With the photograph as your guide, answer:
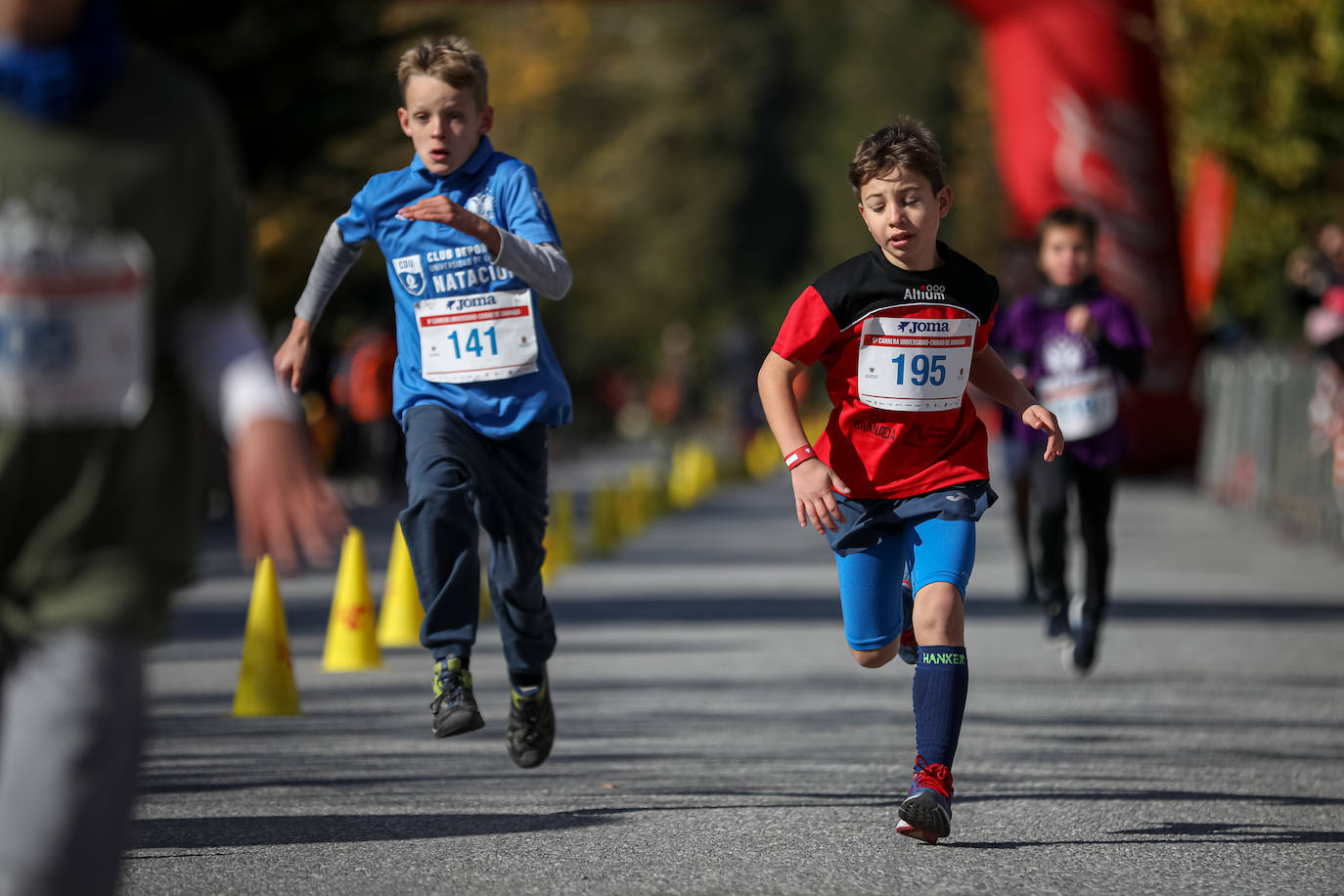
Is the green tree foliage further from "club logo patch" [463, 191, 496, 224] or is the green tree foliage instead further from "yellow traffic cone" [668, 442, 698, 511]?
"club logo patch" [463, 191, 496, 224]

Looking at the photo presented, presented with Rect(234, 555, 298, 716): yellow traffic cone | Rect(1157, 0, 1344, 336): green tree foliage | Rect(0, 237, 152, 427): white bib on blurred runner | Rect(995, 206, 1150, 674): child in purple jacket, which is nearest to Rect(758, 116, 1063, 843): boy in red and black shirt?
Rect(0, 237, 152, 427): white bib on blurred runner

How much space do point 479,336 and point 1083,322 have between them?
3578mm

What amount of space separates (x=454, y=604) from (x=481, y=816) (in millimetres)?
701

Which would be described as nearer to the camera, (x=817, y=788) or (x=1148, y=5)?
(x=817, y=788)

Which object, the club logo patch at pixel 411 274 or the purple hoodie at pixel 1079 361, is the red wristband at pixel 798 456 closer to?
the club logo patch at pixel 411 274

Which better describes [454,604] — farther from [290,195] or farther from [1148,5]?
[1148,5]

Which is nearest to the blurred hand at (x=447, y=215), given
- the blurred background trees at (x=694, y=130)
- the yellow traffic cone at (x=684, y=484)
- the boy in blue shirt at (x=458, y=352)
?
the boy in blue shirt at (x=458, y=352)

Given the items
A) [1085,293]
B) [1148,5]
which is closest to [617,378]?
[1148,5]

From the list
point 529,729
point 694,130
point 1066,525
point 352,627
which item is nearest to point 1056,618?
point 1066,525

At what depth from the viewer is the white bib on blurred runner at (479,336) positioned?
658 cm

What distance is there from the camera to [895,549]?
20.4 feet

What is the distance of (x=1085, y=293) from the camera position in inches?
393

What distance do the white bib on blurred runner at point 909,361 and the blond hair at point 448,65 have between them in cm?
138

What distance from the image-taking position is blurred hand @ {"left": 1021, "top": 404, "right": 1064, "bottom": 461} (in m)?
6.08
